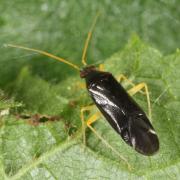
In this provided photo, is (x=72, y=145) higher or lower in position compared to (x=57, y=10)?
lower

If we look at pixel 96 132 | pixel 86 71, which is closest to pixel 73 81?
pixel 86 71

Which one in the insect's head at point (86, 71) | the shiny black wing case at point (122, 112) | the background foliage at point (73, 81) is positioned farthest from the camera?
the insect's head at point (86, 71)

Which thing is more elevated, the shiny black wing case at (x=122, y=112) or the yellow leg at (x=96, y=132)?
the shiny black wing case at (x=122, y=112)

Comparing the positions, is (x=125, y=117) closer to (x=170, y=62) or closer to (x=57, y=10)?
(x=170, y=62)

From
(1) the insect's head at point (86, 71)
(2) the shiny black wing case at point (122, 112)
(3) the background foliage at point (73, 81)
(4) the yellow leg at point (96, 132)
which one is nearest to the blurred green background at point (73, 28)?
(3) the background foliage at point (73, 81)

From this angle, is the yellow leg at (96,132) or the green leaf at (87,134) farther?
the yellow leg at (96,132)

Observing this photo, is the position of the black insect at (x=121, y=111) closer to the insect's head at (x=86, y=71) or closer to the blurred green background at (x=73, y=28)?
the insect's head at (x=86, y=71)

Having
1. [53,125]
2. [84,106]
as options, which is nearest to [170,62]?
[84,106]
